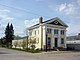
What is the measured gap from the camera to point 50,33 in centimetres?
6109

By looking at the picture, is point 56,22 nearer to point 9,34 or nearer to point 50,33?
point 50,33

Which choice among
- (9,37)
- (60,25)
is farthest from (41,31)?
(9,37)

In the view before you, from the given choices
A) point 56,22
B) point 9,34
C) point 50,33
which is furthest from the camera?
point 9,34

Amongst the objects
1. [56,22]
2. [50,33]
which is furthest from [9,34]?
[50,33]

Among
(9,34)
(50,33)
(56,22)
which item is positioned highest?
(56,22)

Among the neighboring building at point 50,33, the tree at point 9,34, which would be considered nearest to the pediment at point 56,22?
the neighboring building at point 50,33

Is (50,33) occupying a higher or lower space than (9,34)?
lower

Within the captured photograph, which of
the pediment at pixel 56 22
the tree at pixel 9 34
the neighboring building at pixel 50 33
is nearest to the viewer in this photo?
the neighboring building at pixel 50 33

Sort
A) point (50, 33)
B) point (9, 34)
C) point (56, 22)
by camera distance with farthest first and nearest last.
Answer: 1. point (9, 34)
2. point (56, 22)
3. point (50, 33)

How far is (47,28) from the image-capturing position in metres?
60.3

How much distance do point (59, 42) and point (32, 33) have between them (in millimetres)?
10126

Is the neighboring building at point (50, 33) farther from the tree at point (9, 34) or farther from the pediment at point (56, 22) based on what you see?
the tree at point (9, 34)

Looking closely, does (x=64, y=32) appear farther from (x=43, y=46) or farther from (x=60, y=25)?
(x=43, y=46)

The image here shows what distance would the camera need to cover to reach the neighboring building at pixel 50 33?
197 feet
